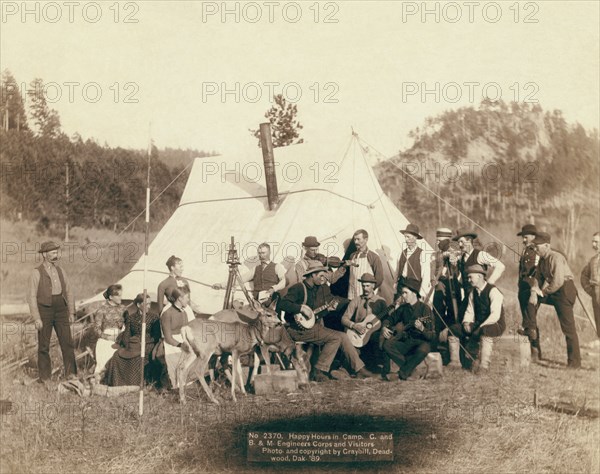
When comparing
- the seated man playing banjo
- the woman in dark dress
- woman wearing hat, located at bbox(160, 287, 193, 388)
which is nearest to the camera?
woman wearing hat, located at bbox(160, 287, 193, 388)

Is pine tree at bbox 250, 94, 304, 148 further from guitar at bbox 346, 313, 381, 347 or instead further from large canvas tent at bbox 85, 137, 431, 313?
guitar at bbox 346, 313, 381, 347

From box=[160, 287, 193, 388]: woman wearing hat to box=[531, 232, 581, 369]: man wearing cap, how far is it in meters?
4.02

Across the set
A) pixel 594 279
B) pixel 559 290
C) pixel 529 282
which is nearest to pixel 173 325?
pixel 529 282

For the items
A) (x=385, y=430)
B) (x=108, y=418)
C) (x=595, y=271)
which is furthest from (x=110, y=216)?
(x=595, y=271)

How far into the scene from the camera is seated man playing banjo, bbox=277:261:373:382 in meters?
7.43

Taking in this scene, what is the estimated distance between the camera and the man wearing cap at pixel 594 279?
314 inches

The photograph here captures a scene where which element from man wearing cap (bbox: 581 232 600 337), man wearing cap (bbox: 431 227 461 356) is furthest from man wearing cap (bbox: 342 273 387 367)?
man wearing cap (bbox: 581 232 600 337)

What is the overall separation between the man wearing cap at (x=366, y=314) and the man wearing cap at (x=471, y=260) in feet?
3.40

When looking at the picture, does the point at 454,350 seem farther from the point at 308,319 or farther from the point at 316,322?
the point at 308,319

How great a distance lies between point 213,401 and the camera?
6801 mm

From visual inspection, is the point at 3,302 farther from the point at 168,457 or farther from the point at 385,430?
the point at 385,430

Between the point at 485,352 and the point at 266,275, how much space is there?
8.64ft

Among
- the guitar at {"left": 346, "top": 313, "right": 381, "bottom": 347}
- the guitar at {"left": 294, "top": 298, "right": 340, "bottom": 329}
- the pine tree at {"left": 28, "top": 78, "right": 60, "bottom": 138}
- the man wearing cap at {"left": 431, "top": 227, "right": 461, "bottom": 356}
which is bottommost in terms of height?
the guitar at {"left": 346, "top": 313, "right": 381, "bottom": 347}

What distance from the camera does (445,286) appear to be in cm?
806
